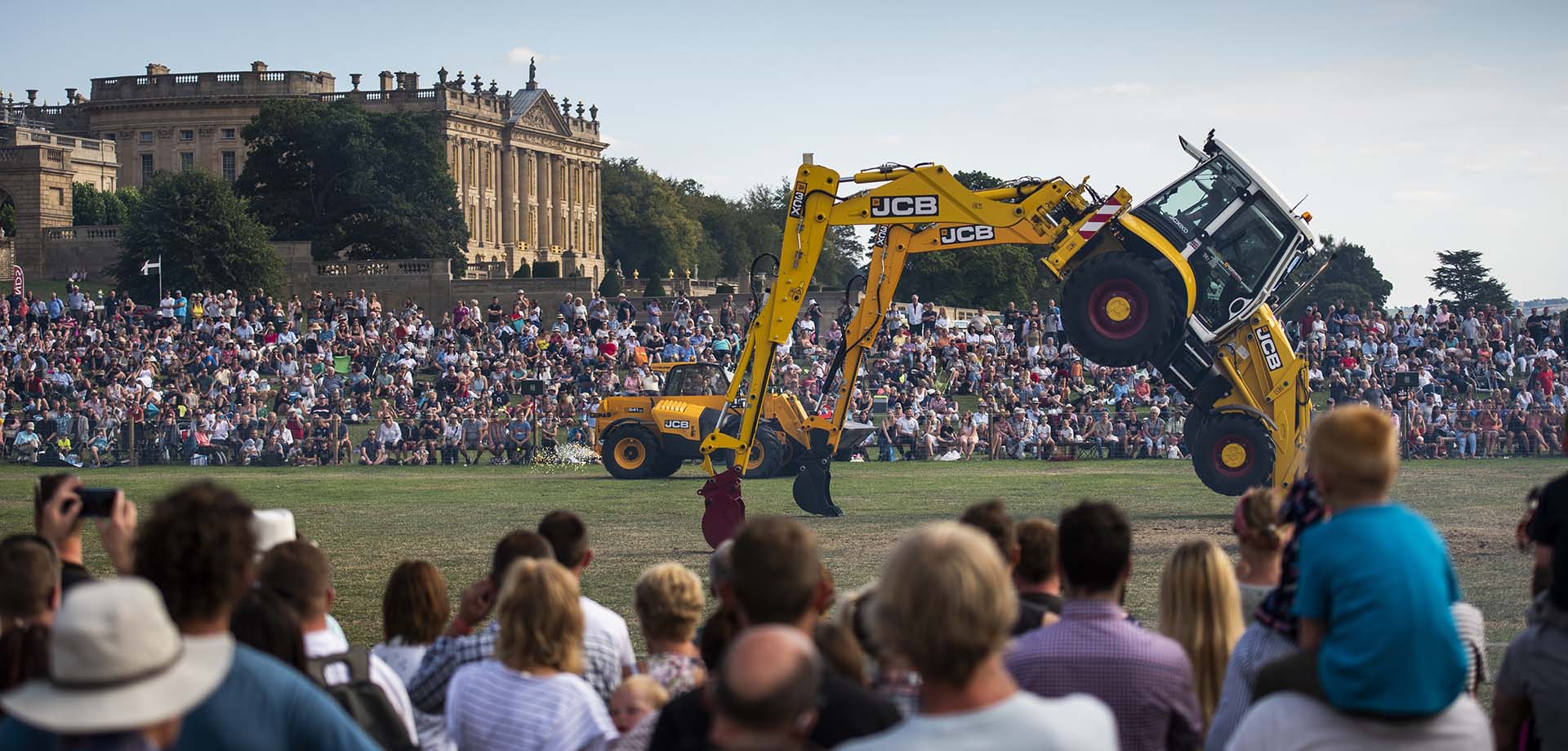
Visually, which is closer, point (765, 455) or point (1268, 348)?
point (1268, 348)

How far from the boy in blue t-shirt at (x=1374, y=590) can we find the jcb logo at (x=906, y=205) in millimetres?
15771

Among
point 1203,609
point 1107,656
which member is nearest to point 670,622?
point 1107,656

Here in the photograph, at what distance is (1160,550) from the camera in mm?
16375

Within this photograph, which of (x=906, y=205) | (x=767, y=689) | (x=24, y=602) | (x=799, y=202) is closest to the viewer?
(x=767, y=689)

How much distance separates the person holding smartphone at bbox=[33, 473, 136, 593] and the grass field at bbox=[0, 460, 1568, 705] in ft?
18.3

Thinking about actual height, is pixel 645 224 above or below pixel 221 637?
above

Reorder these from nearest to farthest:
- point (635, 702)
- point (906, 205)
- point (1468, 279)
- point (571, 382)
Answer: point (635, 702) → point (906, 205) → point (571, 382) → point (1468, 279)

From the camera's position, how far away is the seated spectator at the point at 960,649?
134 inches

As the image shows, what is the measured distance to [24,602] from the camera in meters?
5.10

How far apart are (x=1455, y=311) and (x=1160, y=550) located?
30365 mm

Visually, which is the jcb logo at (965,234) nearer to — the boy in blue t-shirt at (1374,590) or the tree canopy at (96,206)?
the boy in blue t-shirt at (1374,590)

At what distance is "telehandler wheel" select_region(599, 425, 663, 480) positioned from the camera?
29.5 meters

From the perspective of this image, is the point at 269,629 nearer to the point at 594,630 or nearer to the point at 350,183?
the point at 594,630

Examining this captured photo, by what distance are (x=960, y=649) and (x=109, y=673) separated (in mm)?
1724
